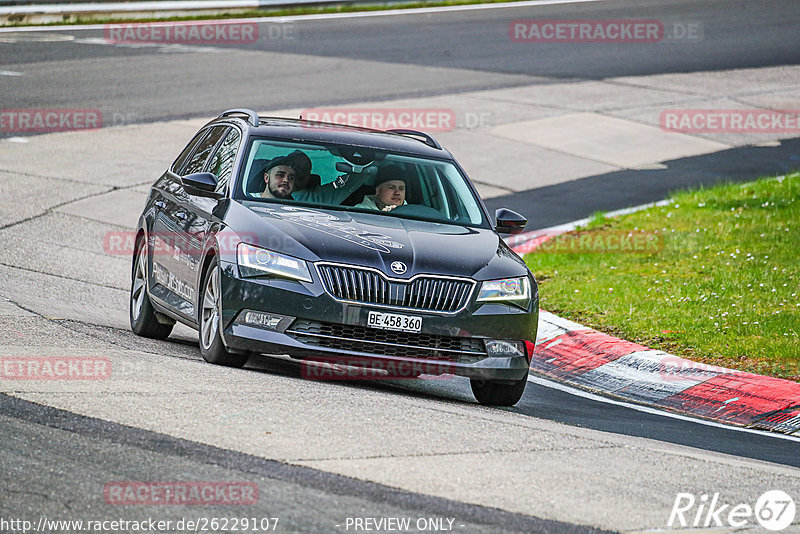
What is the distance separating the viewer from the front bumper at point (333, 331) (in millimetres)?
7887

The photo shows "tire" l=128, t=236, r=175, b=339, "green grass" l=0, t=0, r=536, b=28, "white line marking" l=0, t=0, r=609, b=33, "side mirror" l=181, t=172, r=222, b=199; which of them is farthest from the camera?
"green grass" l=0, t=0, r=536, b=28

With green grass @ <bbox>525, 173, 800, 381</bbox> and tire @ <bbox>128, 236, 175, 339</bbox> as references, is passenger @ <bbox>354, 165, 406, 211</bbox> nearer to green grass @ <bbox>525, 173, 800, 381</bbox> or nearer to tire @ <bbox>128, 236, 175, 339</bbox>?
tire @ <bbox>128, 236, 175, 339</bbox>

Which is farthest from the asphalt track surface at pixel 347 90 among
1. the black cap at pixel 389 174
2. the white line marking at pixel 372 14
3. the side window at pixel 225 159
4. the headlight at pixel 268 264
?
the black cap at pixel 389 174

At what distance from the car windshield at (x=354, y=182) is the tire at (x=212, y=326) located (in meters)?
0.74

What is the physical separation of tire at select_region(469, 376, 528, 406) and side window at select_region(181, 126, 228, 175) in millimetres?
2800

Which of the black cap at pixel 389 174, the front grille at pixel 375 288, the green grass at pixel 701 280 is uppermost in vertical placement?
the black cap at pixel 389 174

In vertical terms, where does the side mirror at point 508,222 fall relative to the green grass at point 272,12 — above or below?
above

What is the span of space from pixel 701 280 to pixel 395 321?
17.0 feet

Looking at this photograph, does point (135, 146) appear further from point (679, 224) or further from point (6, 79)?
point (679, 224)

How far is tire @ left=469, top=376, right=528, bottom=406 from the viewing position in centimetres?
858

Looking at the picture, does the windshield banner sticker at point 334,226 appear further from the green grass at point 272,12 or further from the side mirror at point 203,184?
the green grass at point 272,12

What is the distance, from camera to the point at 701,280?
1220 cm

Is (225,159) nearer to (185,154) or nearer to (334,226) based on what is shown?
(185,154)

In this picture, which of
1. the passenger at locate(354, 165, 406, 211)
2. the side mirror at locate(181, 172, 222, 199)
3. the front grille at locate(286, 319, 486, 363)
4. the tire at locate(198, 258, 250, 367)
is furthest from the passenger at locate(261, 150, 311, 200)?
the front grille at locate(286, 319, 486, 363)
